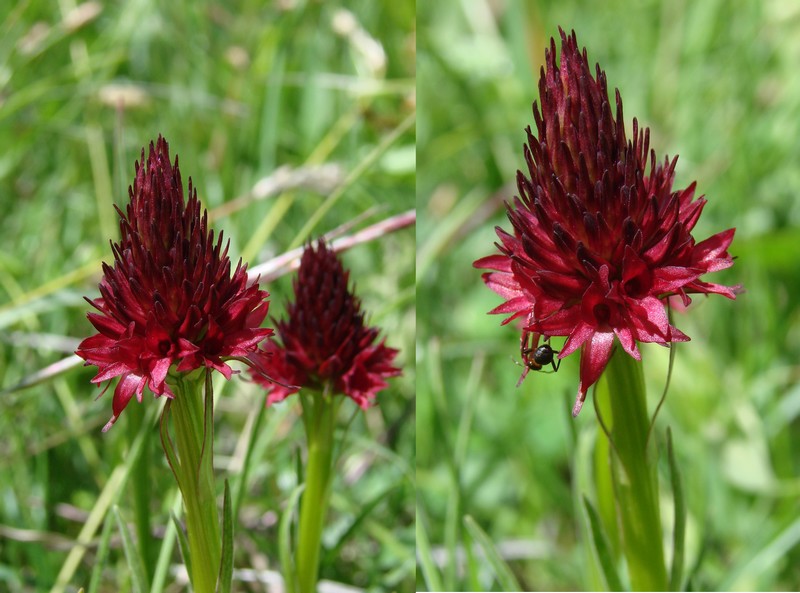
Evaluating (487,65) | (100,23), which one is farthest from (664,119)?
(100,23)

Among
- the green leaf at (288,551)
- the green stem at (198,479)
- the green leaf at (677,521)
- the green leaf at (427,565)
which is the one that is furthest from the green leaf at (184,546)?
the green leaf at (677,521)

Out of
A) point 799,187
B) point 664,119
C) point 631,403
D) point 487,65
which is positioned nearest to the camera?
point 631,403

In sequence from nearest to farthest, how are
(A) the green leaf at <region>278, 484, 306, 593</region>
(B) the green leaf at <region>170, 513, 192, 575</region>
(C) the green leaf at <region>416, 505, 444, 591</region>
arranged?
1. (B) the green leaf at <region>170, 513, 192, 575</region>
2. (A) the green leaf at <region>278, 484, 306, 593</region>
3. (C) the green leaf at <region>416, 505, 444, 591</region>

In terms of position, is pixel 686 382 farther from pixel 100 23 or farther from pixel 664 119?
pixel 100 23

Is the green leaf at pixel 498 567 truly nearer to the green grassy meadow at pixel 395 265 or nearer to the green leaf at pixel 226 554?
the green grassy meadow at pixel 395 265

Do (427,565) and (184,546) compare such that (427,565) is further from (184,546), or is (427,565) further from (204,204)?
(204,204)

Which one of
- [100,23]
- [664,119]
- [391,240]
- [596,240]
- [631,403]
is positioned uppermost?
[100,23]

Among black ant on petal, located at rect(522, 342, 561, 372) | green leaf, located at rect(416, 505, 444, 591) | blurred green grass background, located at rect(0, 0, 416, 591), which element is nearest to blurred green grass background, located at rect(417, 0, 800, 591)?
green leaf, located at rect(416, 505, 444, 591)

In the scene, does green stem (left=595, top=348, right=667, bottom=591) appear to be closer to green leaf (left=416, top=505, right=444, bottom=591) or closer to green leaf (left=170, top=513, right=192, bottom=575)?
green leaf (left=416, top=505, right=444, bottom=591)
